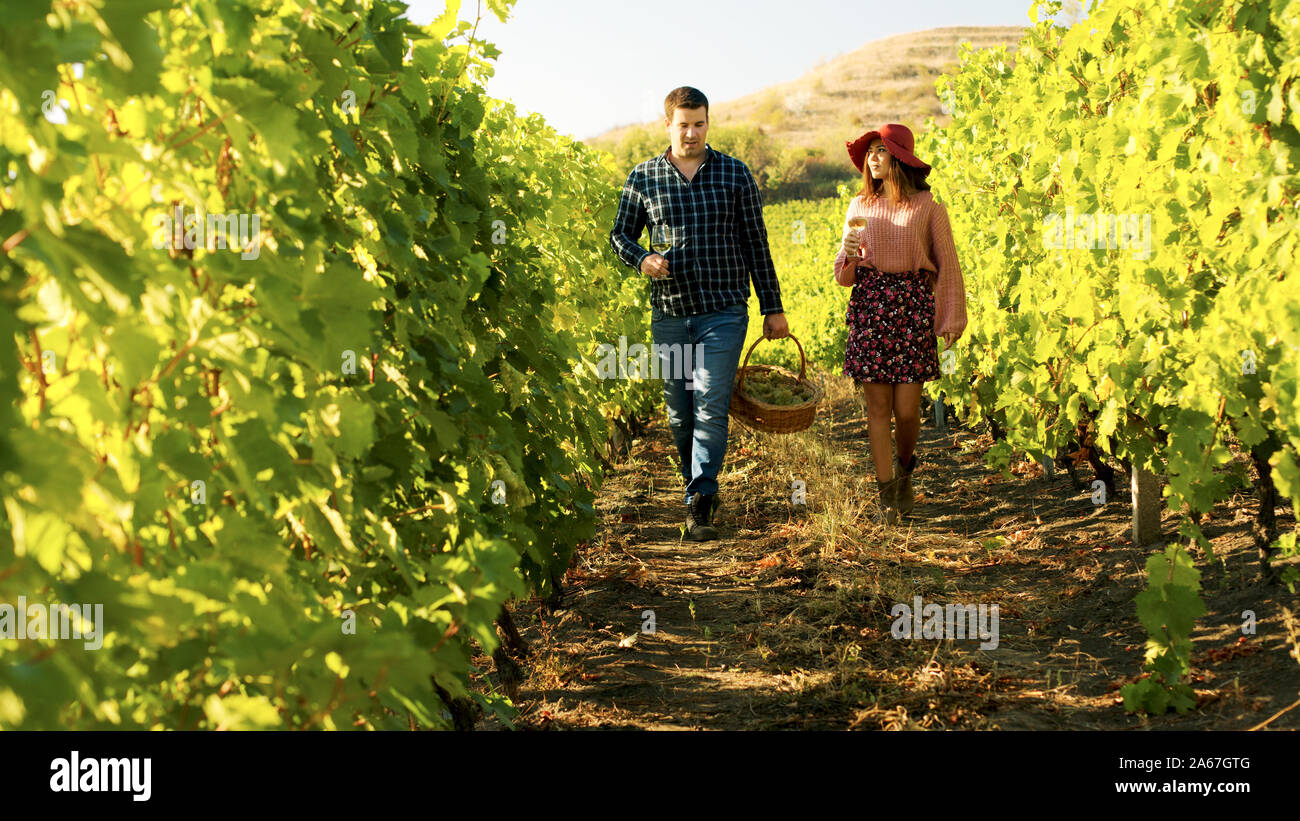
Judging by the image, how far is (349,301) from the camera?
5.38 feet

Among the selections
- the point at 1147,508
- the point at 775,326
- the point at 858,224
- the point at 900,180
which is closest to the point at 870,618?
the point at 1147,508

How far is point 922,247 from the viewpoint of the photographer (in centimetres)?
483

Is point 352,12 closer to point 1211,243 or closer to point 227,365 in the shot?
point 227,365

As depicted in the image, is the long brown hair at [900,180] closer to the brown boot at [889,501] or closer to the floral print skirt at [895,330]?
the floral print skirt at [895,330]

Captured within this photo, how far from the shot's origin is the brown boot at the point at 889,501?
5.12 metres

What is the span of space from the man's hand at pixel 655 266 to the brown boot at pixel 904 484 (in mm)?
1527

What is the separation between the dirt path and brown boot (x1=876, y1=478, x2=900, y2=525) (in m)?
0.09

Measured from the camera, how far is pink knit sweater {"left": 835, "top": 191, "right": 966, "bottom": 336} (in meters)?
4.80

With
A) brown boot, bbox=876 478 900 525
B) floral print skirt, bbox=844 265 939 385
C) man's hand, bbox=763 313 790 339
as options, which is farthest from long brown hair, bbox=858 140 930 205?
brown boot, bbox=876 478 900 525

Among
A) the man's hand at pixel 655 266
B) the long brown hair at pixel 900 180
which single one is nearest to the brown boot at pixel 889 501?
the long brown hair at pixel 900 180

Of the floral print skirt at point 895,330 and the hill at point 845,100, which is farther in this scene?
the hill at point 845,100

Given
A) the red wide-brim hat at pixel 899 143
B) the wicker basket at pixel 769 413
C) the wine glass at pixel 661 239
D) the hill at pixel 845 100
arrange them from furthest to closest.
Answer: the hill at pixel 845 100, the wicker basket at pixel 769 413, the wine glass at pixel 661 239, the red wide-brim hat at pixel 899 143

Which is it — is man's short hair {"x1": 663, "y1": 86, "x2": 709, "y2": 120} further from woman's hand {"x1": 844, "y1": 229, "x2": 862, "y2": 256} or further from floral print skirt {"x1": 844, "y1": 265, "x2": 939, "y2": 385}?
floral print skirt {"x1": 844, "y1": 265, "x2": 939, "y2": 385}

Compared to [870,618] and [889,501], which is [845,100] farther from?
[870,618]
